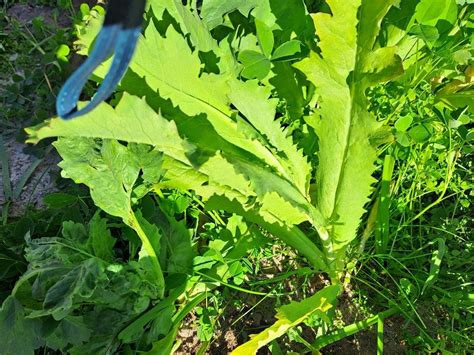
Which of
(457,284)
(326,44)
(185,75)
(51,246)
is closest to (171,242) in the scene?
(51,246)

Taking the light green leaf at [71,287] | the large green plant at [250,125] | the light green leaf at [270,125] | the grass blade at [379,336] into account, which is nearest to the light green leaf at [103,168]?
the large green plant at [250,125]

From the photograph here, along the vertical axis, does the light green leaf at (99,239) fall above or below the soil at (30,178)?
above

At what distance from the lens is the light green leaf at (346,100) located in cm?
104

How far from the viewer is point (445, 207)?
1553 millimetres

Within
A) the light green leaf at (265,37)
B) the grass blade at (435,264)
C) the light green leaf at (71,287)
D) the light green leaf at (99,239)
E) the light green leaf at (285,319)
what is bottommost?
the grass blade at (435,264)

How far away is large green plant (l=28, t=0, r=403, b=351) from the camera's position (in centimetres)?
106

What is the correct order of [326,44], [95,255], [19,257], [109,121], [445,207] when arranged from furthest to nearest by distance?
[445,207] → [19,257] → [95,255] → [326,44] → [109,121]

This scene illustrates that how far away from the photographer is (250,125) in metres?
1.27

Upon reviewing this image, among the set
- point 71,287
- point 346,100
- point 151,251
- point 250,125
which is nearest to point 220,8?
point 250,125

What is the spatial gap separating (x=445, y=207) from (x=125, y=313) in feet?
3.10

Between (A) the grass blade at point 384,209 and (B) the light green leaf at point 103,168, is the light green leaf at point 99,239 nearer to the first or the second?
(B) the light green leaf at point 103,168

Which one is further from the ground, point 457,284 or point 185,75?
point 185,75

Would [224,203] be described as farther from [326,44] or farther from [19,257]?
[19,257]

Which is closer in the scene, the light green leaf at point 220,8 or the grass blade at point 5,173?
the light green leaf at point 220,8
